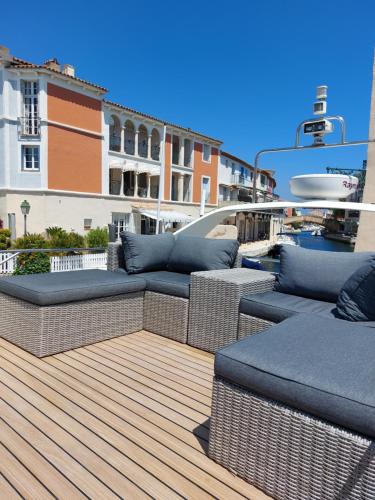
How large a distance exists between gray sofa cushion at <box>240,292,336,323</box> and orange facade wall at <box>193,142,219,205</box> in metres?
21.8

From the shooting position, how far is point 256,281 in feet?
8.57

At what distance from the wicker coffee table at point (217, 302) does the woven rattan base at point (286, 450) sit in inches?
44.3

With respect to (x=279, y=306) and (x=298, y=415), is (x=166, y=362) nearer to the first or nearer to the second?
(x=279, y=306)

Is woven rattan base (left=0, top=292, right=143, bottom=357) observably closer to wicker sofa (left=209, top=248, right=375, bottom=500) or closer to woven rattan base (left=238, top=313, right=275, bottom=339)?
woven rattan base (left=238, top=313, right=275, bottom=339)

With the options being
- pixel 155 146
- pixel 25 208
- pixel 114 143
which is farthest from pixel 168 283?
pixel 155 146

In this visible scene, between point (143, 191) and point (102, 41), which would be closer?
point (102, 41)

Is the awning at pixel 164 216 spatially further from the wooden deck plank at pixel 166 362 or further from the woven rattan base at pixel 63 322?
the wooden deck plank at pixel 166 362

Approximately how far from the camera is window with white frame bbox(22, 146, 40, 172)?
A: 15.0 m

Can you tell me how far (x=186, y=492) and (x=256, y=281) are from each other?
159 cm

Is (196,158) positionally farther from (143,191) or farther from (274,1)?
(274,1)

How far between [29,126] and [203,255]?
48.3 feet

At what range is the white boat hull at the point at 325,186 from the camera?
3.11m

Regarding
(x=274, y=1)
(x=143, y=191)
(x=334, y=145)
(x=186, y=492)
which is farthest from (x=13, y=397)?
(x=143, y=191)

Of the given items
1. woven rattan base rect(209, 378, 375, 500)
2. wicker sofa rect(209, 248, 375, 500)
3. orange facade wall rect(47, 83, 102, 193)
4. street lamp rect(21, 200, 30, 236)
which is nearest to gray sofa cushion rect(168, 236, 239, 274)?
wicker sofa rect(209, 248, 375, 500)
